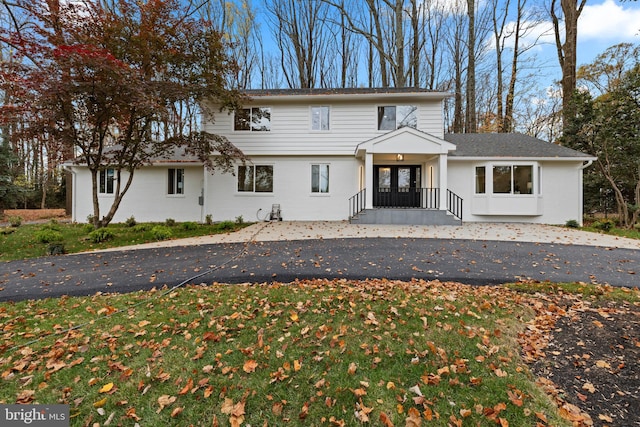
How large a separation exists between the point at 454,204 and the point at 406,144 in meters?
3.51

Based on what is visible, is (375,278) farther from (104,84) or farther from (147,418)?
(104,84)

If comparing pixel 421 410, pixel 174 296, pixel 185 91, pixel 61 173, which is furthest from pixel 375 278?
pixel 61 173

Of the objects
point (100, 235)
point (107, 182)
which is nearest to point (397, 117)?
point (100, 235)

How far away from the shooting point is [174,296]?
14.4ft

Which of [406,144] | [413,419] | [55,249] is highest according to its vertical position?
[406,144]

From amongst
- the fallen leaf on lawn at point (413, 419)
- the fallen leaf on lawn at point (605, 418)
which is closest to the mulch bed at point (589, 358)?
the fallen leaf on lawn at point (605, 418)

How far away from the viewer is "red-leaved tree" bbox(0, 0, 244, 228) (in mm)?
8000

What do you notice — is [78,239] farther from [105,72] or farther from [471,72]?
[471,72]

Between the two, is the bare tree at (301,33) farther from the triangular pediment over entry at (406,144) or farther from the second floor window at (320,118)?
the triangular pediment over entry at (406,144)

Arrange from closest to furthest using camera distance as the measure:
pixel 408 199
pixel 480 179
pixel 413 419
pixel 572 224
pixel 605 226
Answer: pixel 413 419 < pixel 605 226 < pixel 572 224 < pixel 480 179 < pixel 408 199

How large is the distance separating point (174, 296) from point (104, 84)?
286 inches

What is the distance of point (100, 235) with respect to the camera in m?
9.05

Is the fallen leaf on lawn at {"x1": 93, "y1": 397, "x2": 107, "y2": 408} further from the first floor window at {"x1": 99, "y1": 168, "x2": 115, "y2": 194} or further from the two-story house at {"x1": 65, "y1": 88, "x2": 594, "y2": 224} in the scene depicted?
the first floor window at {"x1": 99, "y1": 168, "x2": 115, "y2": 194}
